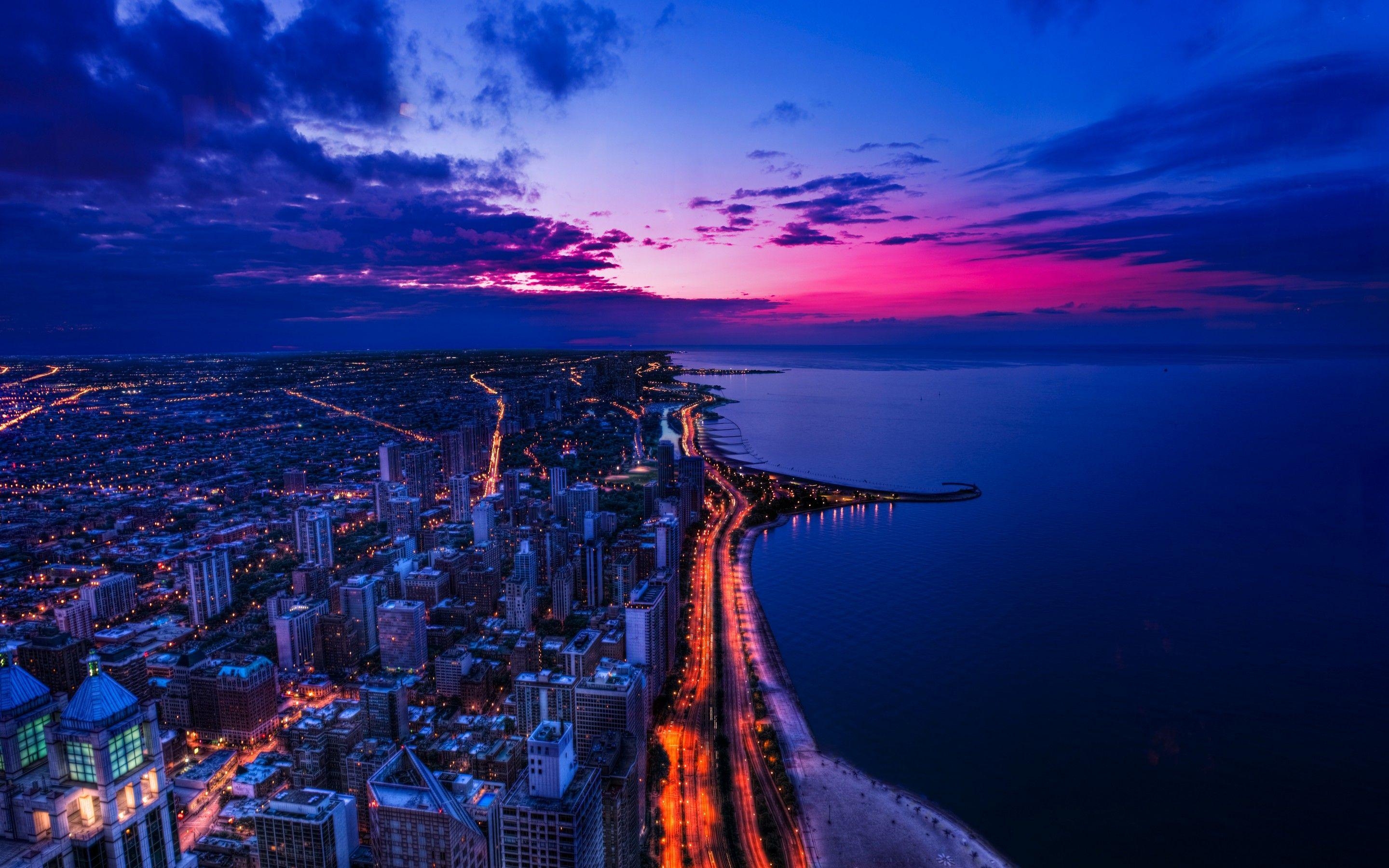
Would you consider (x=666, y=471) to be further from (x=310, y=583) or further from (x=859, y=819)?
(x=859, y=819)

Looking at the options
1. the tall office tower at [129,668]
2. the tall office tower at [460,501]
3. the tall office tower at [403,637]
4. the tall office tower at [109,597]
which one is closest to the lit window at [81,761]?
the tall office tower at [129,668]

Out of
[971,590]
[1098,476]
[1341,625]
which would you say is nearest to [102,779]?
[971,590]

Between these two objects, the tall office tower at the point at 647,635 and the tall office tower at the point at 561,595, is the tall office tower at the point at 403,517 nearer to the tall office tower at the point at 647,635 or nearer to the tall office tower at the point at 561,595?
the tall office tower at the point at 561,595

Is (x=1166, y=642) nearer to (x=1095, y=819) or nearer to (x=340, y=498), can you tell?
(x=1095, y=819)

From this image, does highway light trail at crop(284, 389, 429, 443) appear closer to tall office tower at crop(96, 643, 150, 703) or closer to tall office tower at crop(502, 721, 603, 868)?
tall office tower at crop(96, 643, 150, 703)

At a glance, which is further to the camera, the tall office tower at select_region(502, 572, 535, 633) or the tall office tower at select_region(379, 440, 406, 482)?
the tall office tower at select_region(379, 440, 406, 482)

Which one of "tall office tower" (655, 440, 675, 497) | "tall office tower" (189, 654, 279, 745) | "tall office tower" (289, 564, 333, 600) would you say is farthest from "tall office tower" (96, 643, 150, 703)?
"tall office tower" (655, 440, 675, 497)
